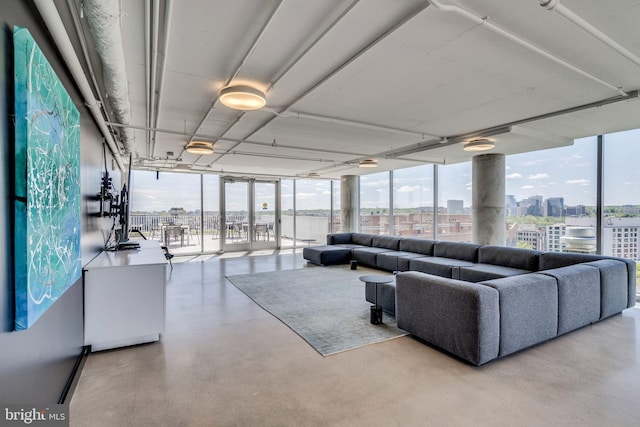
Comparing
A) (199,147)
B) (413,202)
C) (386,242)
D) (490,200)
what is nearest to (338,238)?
(386,242)

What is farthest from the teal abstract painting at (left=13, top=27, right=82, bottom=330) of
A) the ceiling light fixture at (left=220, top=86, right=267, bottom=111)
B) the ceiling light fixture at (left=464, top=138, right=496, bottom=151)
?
the ceiling light fixture at (left=464, top=138, right=496, bottom=151)

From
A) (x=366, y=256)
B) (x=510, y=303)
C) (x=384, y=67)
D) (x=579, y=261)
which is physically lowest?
(x=366, y=256)

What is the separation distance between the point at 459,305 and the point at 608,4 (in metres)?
2.42

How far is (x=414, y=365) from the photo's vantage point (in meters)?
2.61

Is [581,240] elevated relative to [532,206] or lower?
lower

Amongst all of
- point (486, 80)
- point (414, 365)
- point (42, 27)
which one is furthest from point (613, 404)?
point (42, 27)

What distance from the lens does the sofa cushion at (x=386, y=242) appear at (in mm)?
7324

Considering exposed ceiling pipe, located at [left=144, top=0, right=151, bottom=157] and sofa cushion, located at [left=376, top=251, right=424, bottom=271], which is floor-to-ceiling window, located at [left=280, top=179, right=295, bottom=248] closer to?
sofa cushion, located at [left=376, top=251, right=424, bottom=271]

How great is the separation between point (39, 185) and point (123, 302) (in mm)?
A: 1869

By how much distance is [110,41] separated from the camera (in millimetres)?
1996

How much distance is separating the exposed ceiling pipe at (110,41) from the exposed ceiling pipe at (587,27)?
2.56 metres

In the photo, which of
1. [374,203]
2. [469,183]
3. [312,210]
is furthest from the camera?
[312,210]

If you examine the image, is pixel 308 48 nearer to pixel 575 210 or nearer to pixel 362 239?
pixel 575 210

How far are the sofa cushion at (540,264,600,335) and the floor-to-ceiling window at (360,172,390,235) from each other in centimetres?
622
